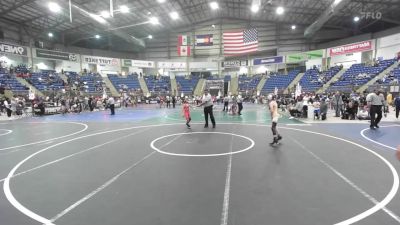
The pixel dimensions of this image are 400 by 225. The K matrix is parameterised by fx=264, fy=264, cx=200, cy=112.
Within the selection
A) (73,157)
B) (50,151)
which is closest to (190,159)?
(73,157)

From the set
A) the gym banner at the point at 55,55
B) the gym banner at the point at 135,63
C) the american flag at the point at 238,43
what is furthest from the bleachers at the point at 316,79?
the gym banner at the point at 55,55

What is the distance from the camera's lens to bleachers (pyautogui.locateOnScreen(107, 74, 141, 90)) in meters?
44.7

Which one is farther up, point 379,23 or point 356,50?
point 379,23

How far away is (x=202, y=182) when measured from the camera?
5227mm

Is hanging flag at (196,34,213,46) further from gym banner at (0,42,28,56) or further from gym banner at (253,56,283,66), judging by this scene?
gym banner at (0,42,28,56)

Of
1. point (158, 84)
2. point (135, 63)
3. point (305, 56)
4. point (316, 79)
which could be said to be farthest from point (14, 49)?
point (316, 79)

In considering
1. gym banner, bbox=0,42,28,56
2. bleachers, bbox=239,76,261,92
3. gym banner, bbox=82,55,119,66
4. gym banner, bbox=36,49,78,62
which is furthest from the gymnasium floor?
bleachers, bbox=239,76,261,92

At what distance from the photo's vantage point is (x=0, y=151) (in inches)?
334

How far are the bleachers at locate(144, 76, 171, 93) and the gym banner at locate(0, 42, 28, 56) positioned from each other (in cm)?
1899

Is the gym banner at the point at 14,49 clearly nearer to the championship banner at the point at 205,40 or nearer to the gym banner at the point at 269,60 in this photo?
the championship banner at the point at 205,40

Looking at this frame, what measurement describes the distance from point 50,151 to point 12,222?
5.04 m

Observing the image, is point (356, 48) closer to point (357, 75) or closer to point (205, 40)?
point (357, 75)

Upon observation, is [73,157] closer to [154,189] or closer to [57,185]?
[57,185]

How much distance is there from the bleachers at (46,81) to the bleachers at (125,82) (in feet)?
30.2
